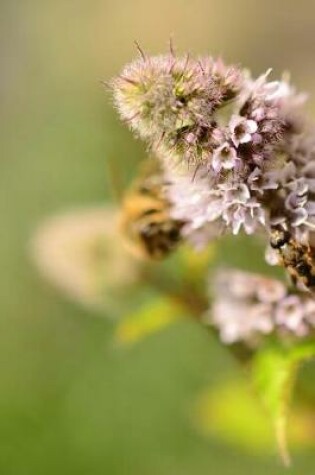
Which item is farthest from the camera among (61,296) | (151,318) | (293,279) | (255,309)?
(61,296)

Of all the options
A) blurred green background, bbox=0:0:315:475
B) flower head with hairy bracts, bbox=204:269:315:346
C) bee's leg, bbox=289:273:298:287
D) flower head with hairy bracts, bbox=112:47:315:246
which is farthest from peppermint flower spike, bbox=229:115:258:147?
blurred green background, bbox=0:0:315:475

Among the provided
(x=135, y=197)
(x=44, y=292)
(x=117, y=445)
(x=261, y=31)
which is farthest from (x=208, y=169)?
(x=261, y=31)

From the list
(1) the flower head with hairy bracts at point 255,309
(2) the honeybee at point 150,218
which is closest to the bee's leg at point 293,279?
(1) the flower head with hairy bracts at point 255,309

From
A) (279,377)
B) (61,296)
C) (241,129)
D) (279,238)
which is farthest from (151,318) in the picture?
(61,296)

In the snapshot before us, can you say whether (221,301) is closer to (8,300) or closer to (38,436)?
(38,436)

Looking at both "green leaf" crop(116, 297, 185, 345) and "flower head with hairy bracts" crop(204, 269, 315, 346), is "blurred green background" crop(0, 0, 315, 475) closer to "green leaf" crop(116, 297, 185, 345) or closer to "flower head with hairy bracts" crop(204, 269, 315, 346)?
"green leaf" crop(116, 297, 185, 345)

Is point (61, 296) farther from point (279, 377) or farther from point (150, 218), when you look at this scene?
point (279, 377)

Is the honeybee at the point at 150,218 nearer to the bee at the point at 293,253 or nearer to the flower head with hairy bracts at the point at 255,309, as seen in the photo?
the flower head with hairy bracts at the point at 255,309
